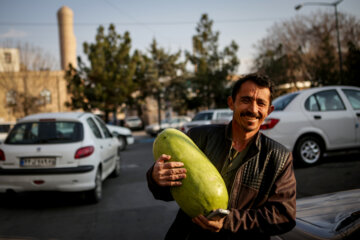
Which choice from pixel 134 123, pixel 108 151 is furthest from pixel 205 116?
pixel 134 123

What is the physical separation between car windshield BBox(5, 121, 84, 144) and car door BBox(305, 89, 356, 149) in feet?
18.1

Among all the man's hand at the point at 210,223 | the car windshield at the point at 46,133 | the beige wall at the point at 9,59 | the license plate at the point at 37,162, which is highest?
the beige wall at the point at 9,59

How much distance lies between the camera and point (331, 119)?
7098 millimetres

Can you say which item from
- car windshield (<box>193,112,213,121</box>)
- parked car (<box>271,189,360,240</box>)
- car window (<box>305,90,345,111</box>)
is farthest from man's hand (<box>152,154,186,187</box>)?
car windshield (<box>193,112,213,121</box>)

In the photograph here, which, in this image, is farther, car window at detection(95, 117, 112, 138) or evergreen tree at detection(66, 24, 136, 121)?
evergreen tree at detection(66, 24, 136, 121)

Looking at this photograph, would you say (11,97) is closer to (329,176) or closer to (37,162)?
(37,162)

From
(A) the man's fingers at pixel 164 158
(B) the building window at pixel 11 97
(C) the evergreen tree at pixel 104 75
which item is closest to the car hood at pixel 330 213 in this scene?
(A) the man's fingers at pixel 164 158

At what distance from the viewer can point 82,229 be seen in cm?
418

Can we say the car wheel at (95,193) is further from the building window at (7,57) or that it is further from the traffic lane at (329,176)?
the building window at (7,57)

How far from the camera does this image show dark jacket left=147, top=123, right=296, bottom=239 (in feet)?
4.62

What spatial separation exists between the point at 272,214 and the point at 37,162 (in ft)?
15.3

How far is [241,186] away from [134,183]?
5906 mm

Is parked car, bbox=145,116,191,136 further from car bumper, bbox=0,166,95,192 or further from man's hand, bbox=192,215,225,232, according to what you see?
man's hand, bbox=192,215,225,232

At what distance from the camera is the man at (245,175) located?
4.63ft
